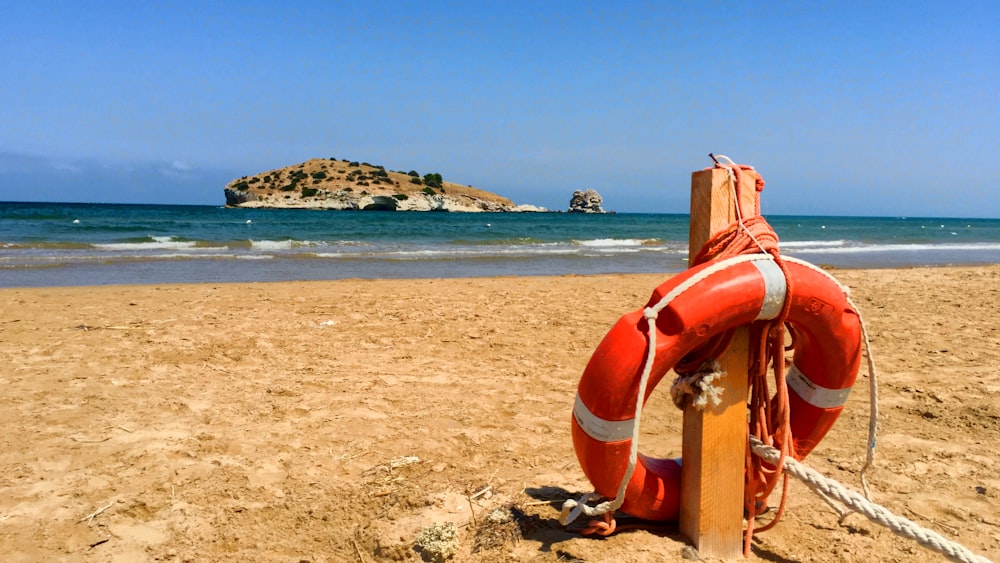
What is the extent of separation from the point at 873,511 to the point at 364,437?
2.45 meters

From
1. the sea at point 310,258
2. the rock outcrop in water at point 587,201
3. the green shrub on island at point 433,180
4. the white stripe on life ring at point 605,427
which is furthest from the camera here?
the rock outcrop in water at point 587,201

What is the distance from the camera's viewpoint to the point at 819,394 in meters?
2.39

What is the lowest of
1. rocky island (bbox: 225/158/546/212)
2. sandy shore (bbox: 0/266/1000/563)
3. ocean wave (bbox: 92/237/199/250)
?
sandy shore (bbox: 0/266/1000/563)

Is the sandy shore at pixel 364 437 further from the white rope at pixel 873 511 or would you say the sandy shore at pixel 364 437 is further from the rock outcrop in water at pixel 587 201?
the rock outcrop in water at pixel 587 201

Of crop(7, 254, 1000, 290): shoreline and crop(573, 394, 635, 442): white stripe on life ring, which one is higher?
crop(573, 394, 635, 442): white stripe on life ring

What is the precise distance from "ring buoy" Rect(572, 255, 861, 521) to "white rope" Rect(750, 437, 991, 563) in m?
0.32


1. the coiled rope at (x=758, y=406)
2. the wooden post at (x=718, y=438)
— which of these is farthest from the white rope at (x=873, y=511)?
the wooden post at (x=718, y=438)

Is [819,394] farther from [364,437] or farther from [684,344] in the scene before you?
[364,437]

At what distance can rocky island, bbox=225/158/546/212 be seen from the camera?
186 ft

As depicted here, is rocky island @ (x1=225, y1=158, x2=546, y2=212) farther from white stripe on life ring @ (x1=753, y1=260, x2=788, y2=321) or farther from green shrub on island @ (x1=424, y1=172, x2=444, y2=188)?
white stripe on life ring @ (x1=753, y1=260, x2=788, y2=321)

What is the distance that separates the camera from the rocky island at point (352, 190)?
56.8 meters

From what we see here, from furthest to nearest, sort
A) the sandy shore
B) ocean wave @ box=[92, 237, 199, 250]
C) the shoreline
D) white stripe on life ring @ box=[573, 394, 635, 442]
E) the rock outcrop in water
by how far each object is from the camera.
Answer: the rock outcrop in water → ocean wave @ box=[92, 237, 199, 250] → the shoreline → the sandy shore → white stripe on life ring @ box=[573, 394, 635, 442]

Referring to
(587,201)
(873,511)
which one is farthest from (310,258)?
(587,201)

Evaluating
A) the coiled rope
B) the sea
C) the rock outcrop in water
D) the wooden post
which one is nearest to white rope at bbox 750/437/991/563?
the coiled rope
